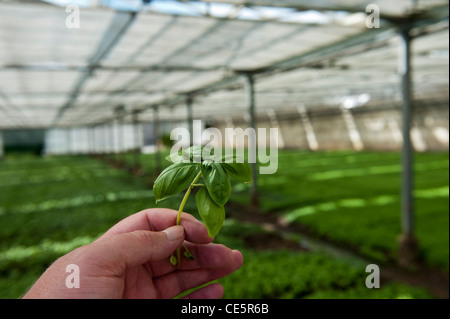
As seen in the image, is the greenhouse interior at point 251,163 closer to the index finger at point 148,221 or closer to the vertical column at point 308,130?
the index finger at point 148,221

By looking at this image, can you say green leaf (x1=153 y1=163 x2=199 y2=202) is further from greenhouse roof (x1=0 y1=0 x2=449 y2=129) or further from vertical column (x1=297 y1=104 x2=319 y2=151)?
vertical column (x1=297 y1=104 x2=319 y2=151)

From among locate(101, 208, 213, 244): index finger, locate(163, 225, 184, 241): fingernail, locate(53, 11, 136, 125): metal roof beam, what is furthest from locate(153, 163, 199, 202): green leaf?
locate(53, 11, 136, 125): metal roof beam

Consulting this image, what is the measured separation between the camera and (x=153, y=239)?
1.04 meters

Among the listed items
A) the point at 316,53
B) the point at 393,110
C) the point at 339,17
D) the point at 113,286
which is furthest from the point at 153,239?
the point at 393,110

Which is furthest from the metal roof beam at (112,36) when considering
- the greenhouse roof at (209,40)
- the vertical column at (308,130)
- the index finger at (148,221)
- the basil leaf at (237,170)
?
the vertical column at (308,130)

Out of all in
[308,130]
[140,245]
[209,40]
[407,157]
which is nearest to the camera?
[140,245]

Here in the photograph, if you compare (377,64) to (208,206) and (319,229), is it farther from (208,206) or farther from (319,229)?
(208,206)

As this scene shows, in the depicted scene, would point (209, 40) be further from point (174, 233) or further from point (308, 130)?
point (308, 130)

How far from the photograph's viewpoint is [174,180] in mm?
960

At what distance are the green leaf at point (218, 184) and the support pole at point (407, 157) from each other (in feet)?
14.5

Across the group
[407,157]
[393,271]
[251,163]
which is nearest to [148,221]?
[251,163]

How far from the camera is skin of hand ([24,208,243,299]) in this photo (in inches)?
37.8

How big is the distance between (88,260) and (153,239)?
0.59 feet

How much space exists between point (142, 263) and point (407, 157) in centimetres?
453
